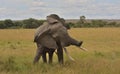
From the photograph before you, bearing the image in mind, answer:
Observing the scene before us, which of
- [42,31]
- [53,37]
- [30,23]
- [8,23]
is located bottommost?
[8,23]

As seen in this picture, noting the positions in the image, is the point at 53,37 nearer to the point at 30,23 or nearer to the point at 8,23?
the point at 30,23

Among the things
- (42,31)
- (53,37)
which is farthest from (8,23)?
(53,37)

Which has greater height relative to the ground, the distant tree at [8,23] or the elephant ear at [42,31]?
the elephant ear at [42,31]

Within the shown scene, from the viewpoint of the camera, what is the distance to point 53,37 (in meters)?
12.9

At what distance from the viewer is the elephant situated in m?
12.8

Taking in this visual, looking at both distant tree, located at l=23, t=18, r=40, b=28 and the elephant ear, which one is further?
distant tree, located at l=23, t=18, r=40, b=28

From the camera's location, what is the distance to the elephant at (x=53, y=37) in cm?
1278

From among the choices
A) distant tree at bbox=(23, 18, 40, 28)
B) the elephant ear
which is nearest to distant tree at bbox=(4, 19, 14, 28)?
distant tree at bbox=(23, 18, 40, 28)

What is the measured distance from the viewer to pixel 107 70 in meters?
10.8

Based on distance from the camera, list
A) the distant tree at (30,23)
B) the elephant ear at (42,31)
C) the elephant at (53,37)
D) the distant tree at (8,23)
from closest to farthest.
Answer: the elephant at (53,37), the elephant ear at (42,31), the distant tree at (30,23), the distant tree at (8,23)

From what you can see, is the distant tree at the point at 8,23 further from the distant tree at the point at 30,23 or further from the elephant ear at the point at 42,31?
the elephant ear at the point at 42,31

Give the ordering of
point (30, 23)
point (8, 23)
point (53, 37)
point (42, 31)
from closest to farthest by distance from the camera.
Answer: point (53, 37), point (42, 31), point (30, 23), point (8, 23)

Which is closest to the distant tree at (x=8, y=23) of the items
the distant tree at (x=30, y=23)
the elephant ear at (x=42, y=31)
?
the distant tree at (x=30, y=23)

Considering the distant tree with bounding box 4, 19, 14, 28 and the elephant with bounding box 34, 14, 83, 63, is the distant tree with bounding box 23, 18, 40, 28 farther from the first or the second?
the elephant with bounding box 34, 14, 83, 63
